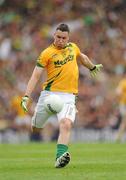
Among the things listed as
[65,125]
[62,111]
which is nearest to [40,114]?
[62,111]

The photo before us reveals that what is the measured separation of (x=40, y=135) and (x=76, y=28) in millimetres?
5523

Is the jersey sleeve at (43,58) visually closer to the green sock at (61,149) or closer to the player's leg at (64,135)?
the player's leg at (64,135)

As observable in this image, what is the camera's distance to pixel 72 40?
31188 mm

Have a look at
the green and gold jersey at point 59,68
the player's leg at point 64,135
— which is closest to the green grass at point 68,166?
the player's leg at point 64,135

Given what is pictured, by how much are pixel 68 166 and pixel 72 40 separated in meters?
19.0

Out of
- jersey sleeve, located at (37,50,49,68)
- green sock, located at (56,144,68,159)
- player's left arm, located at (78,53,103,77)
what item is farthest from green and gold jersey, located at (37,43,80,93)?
green sock, located at (56,144,68,159)

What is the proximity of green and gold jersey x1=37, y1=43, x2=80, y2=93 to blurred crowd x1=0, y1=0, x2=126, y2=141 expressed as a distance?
50.3 feet

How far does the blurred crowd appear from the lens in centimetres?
2847

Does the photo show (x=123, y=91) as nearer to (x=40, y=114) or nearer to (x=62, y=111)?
(x=40, y=114)

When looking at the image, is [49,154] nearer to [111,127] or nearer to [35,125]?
[35,125]

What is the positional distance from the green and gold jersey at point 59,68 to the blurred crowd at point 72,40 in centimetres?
1532

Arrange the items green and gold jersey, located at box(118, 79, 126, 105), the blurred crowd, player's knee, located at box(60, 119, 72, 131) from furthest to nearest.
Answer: the blurred crowd
green and gold jersey, located at box(118, 79, 126, 105)
player's knee, located at box(60, 119, 72, 131)

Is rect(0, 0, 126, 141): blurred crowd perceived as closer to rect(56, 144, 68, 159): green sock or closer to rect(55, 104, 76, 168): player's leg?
rect(55, 104, 76, 168): player's leg

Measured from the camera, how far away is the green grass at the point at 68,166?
10594 mm
